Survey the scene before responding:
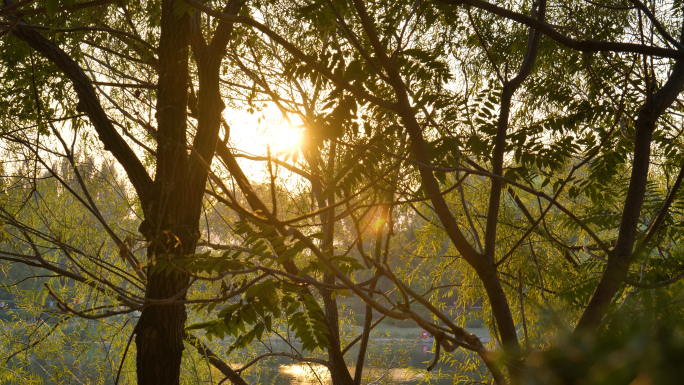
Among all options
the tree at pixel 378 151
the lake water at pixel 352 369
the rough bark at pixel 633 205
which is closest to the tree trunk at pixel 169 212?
the tree at pixel 378 151

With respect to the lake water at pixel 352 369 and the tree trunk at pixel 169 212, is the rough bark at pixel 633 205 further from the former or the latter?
the lake water at pixel 352 369

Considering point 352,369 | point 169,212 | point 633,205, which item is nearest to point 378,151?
point 633,205

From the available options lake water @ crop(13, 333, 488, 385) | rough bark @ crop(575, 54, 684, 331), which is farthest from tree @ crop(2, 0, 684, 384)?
lake water @ crop(13, 333, 488, 385)

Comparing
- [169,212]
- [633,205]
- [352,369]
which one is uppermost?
[169,212]

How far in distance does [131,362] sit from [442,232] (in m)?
3.84

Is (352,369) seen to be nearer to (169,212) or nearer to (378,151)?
(169,212)

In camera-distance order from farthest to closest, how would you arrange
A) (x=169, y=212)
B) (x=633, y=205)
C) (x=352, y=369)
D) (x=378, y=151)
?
(x=352, y=369) → (x=169, y=212) → (x=378, y=151) → (x=633, y=205)

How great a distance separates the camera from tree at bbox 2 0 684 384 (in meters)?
1.25

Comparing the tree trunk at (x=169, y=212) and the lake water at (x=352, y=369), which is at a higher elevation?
the tree trunk at (x=169, y=212)

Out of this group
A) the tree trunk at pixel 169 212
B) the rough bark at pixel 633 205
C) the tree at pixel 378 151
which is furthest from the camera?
the tree trunk at pixel 169 212

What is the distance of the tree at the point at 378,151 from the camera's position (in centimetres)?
125

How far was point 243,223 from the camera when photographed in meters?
1.60

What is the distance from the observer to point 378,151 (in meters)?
1.86

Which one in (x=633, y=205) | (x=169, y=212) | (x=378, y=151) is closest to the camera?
(x=633, y=205)
